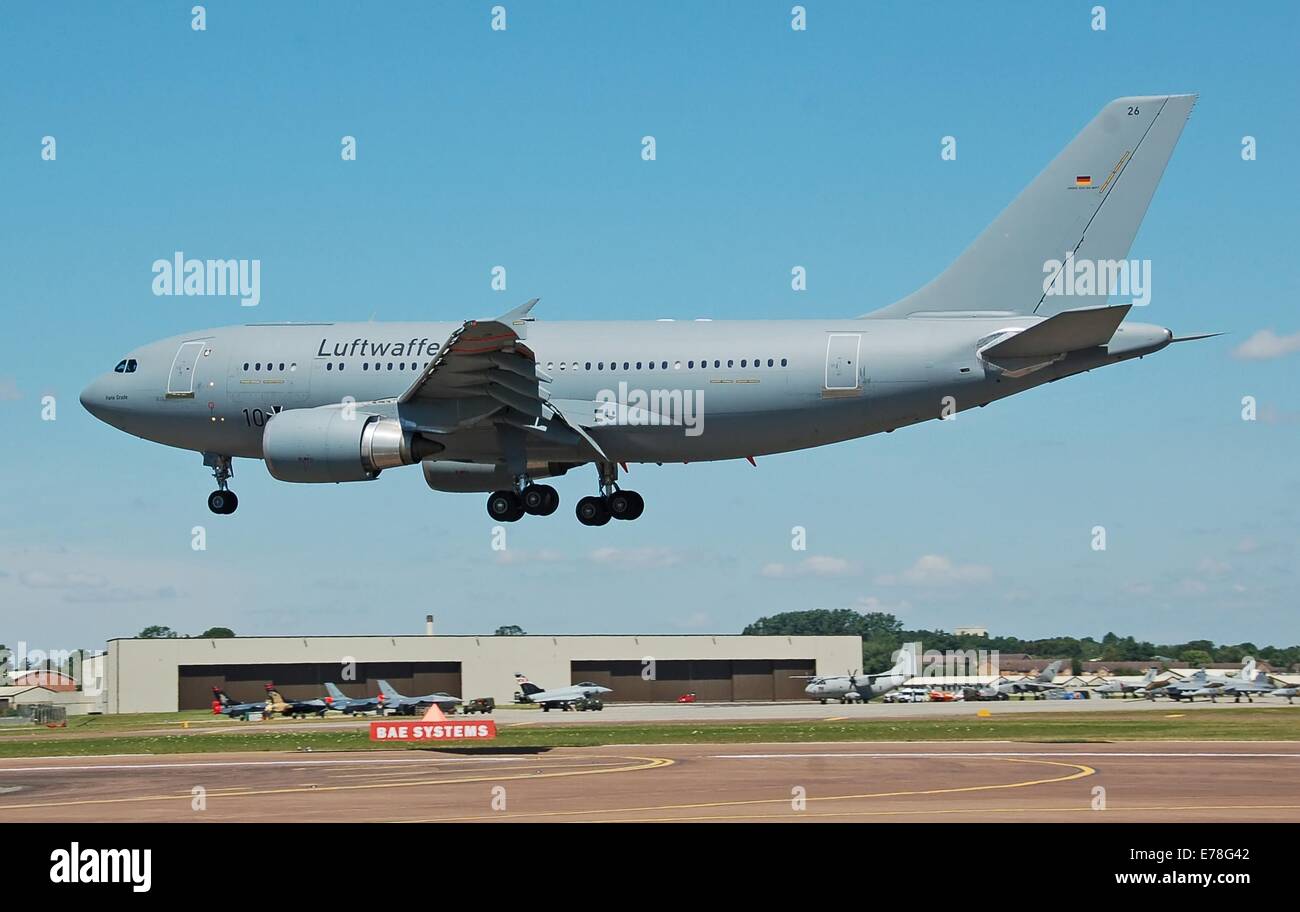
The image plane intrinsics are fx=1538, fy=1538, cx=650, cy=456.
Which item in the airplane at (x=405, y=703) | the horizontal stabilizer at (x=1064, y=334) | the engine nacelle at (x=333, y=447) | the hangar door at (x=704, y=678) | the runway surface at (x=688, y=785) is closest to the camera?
the runway surface at (x=688, y=785)

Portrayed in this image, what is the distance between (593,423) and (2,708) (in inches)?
1872

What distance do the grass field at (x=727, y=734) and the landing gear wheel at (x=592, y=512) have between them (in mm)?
6431

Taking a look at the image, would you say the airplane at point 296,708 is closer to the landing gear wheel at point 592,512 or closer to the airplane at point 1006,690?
the landing gear wheel at point 592,512

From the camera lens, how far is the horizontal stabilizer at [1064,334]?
3738 centimetres

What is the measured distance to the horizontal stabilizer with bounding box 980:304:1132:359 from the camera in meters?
37.4

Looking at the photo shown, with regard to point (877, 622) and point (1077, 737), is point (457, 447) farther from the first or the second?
point (877, 622)

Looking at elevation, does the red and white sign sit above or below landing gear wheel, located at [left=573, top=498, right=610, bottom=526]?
below

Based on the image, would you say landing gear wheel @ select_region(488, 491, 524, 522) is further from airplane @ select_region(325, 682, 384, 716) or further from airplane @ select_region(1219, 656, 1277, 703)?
airplane @ select_region(1219, 656, 1277, 703)

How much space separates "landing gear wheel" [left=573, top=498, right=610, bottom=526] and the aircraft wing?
2.47 meters

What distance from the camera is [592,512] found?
46.9 m

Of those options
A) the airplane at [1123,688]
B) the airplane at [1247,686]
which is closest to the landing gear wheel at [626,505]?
the airplane at [1247,686]

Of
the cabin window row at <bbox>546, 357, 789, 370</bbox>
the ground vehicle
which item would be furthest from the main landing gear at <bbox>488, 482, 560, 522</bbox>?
the ground vehicle
